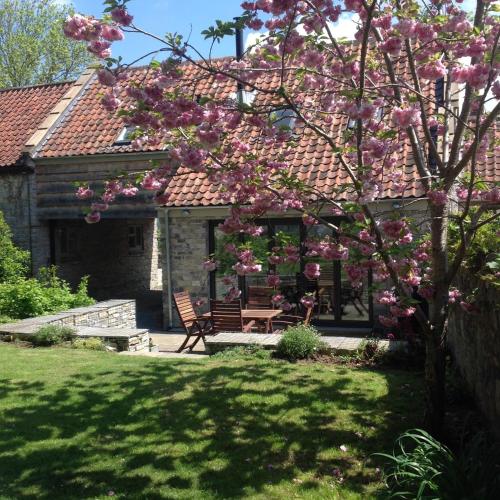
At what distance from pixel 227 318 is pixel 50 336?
3.11 m

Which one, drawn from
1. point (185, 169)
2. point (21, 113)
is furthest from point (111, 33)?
point (21, 113)

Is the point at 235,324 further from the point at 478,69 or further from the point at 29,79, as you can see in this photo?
the point at 29,79

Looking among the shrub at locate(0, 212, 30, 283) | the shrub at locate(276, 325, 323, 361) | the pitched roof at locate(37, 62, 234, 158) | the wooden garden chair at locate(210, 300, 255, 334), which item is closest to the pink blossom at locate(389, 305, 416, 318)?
the shrub at locate(276, 325, 323, 361)

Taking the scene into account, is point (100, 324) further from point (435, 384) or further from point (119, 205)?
point (435, 384)

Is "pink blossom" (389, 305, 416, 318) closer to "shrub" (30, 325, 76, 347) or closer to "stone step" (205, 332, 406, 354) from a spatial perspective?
"stone step" (205, 332, 406, 354)

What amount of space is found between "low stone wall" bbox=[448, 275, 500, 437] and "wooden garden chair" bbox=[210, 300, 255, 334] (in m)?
4.71

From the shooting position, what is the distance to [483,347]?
5.34 metres

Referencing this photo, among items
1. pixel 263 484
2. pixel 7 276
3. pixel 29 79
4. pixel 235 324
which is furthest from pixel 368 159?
pixel 29 79

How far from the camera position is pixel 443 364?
5109 mm

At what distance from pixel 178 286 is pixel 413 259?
9354 millimetres

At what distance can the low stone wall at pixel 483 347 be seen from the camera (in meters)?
4.78

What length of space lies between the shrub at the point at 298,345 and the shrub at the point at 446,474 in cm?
382

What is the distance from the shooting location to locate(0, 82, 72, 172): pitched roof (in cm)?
1661

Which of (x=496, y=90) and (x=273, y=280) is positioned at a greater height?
(x=496, y=90)
